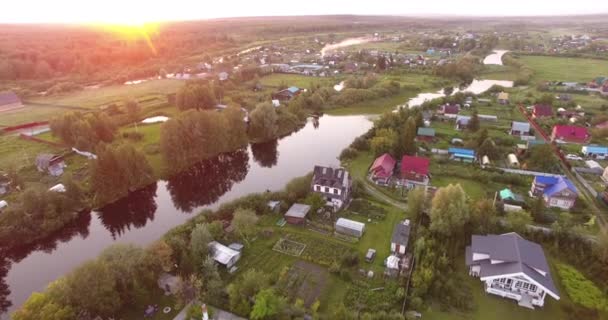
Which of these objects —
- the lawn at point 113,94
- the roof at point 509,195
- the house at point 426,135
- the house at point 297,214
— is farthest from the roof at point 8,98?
the roof at point 509,195

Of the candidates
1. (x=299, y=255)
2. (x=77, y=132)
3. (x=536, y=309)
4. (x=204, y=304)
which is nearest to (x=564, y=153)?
(x=536, y=309)

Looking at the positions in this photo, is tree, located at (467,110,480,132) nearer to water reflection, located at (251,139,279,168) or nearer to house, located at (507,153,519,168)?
house, located at (507,153,519,168)

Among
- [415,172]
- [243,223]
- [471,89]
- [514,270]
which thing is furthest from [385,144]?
[471,89]

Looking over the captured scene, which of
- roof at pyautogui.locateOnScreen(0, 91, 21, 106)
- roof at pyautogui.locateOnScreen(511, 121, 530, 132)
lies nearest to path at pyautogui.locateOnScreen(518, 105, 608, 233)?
roof at pyautogui.locateOnScreen(511, 121, 530, 132)

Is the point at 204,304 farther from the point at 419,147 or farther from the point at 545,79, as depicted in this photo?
the point at 545,79

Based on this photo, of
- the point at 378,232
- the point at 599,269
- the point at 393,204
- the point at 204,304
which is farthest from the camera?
the point at 393,204

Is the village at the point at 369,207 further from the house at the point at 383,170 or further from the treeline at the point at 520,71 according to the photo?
the treeline at the point at 520,71
